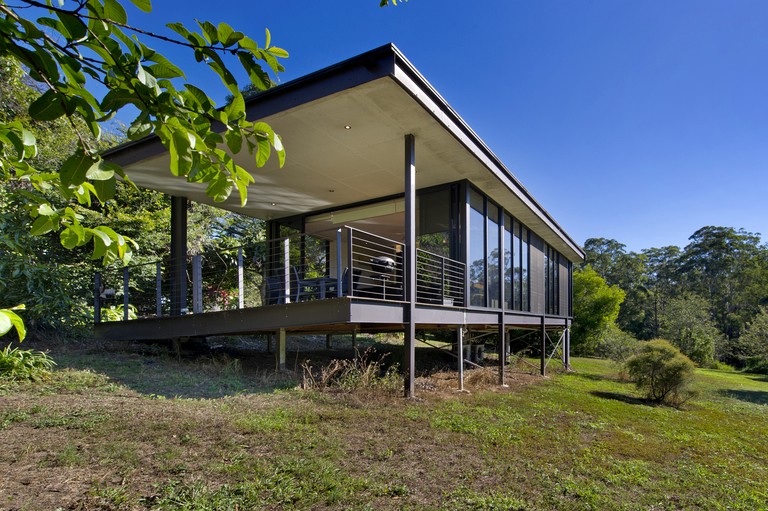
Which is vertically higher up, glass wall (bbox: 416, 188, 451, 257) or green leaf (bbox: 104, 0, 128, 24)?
glass wall (bbox: 416, 188, 451, 257)

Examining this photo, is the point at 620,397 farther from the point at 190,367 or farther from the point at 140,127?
the point at 140,127

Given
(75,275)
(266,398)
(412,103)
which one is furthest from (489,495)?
(75,275)

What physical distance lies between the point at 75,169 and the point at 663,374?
968 cm

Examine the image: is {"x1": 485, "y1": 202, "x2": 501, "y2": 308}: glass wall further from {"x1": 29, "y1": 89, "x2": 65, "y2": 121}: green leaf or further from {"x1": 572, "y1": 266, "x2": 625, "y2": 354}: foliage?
{"x1": 572, "y1": 266, "x2": 625, "y2": 354}: foliage

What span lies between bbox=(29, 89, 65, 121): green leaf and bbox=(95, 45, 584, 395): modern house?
405cm

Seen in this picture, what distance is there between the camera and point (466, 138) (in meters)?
6.88

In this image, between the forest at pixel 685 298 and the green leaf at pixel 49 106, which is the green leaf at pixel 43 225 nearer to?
the green leaf at pixel 49 106

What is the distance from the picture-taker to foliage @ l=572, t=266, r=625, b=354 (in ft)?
71.3

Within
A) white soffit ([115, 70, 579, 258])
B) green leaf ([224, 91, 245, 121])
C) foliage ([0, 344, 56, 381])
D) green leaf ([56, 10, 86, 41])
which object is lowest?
foliage ([0, 344, 56, 381])

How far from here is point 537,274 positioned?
12.3m

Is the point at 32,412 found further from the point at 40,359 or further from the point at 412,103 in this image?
the point at 412,103

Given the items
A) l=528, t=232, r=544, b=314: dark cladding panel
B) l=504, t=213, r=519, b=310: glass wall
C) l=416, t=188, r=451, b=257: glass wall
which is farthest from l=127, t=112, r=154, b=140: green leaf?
l=528, t=232, r=544, b=314: dark cladding panel

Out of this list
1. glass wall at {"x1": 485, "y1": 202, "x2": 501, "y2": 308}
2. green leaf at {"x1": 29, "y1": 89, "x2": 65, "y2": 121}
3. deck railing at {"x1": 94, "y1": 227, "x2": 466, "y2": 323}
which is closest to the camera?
green leaf at {"x1": 29, "y1": 89, "x2": 65, "y2": 121}

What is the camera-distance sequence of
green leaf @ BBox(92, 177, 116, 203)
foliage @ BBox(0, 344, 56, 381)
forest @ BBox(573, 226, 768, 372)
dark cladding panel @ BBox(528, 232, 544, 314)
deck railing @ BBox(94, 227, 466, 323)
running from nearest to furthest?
green leaf @ BBox(92, 177, 116, 203) → foliage @ BBox(0, 344, 56, 381) → deck railing @ BBox(94, 227, 466, 323) → dark cladding panel @ BBox(528, 232, 544, 314) → forest @ BBox(573, 226, 768, 372)
